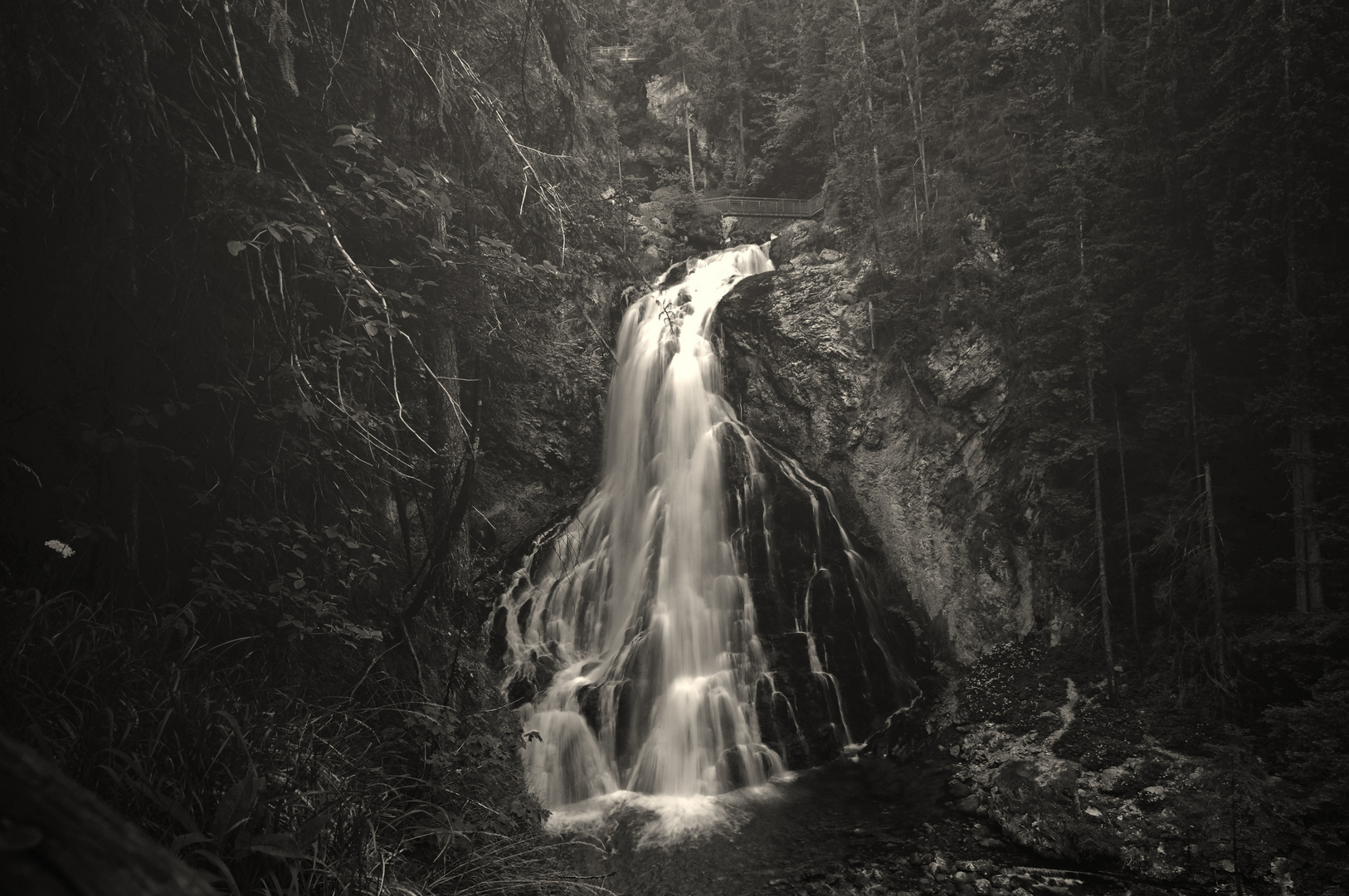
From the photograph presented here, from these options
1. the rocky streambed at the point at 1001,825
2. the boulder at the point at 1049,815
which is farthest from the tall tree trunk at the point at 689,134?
the boulder at the point at 1049,815

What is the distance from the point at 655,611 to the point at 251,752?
28.0 ft

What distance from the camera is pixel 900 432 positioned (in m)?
13.8

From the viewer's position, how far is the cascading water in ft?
31.9

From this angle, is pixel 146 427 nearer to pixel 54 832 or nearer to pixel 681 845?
pixel 54 832

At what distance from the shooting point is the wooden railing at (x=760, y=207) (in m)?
21.5

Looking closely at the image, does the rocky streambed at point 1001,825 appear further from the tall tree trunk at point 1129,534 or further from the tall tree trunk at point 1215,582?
the tall tree trunk at point 1215,582

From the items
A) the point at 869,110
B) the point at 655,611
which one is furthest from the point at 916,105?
the point at 655,611

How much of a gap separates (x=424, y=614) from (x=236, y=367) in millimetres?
3136

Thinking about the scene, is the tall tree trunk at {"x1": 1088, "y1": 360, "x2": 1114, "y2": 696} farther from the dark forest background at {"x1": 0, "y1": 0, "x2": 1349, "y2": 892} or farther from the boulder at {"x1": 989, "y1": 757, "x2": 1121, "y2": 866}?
the boulder at {"x1": 989, "y1": 757, "x2": 1121, "y2": 866}

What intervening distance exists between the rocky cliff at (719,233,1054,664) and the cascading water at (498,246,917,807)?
40.6 inches

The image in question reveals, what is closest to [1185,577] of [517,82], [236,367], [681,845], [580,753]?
[681,845]

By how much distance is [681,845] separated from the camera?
7992 mm

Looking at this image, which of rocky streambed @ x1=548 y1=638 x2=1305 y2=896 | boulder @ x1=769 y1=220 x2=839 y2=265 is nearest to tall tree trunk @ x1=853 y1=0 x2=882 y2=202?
boulder @ x1=769 y1=220 x2=839 y2=265

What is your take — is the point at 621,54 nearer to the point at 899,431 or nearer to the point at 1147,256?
the point at 899,431
